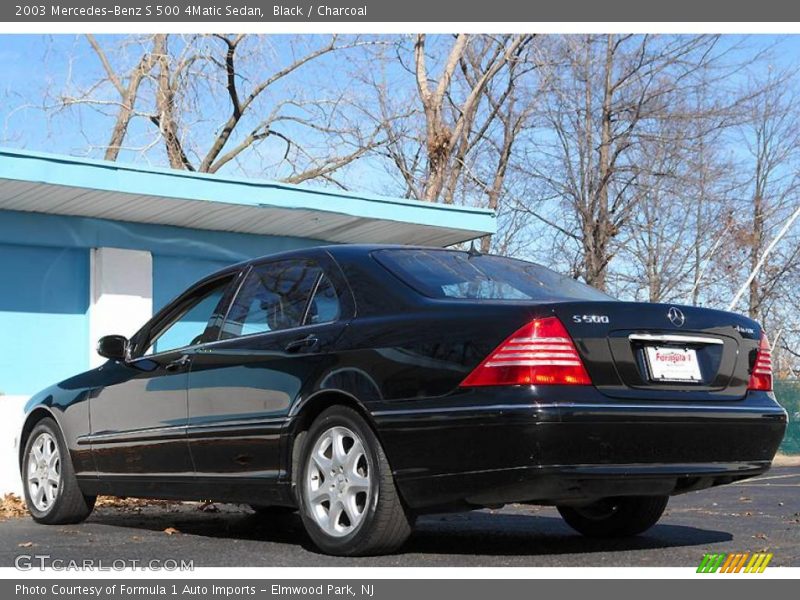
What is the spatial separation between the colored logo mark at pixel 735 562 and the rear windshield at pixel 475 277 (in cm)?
144

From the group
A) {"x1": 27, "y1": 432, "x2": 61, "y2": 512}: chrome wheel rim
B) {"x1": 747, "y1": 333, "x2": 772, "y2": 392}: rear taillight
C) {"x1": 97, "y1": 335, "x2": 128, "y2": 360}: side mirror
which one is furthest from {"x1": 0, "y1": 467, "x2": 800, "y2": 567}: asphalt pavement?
{"x1": 97, "y1": 335, "x2": 128, "y2": 360}: side mirror

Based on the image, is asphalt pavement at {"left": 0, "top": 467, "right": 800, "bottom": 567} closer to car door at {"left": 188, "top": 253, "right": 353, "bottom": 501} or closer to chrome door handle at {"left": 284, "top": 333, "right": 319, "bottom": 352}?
car door at {"left": 188, "top": 253, "right": 353, "bottom": 501}

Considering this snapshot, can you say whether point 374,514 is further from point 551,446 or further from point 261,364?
point 261,364

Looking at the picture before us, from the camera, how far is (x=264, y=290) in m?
7.31

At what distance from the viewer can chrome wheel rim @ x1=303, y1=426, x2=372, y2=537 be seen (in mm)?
6191

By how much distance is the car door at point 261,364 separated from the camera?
6602mm

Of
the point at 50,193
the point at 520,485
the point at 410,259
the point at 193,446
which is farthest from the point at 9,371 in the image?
the point at 520,485

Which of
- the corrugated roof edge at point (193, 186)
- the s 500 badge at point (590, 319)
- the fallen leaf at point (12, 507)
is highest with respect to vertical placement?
the corrugated roof edge at point (193, 186)

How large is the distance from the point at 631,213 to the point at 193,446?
25160mm

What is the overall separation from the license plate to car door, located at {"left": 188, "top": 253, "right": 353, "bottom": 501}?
1516 millimetres

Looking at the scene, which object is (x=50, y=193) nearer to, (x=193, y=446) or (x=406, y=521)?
(x=193, y=446)

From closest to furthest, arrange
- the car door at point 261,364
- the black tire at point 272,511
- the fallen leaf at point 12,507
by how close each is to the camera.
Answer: the car door at point 261,364, the black tire at point 272,511, the fallen leaf at point 12,507

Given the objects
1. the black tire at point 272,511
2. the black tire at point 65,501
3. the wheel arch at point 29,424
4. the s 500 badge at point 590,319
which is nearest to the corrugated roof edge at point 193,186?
the wheel arch at point 29,424
